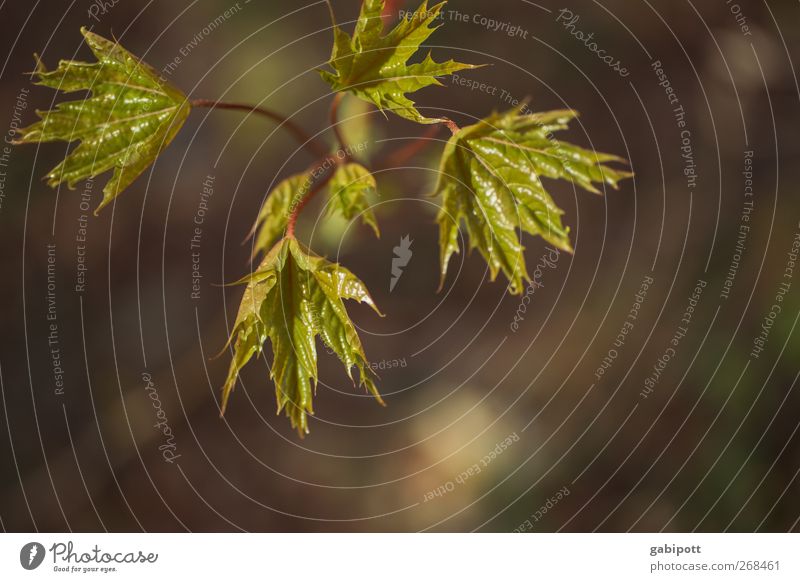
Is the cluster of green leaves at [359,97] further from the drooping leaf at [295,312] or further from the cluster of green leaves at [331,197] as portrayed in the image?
the cluster of green leaves at [331,197]

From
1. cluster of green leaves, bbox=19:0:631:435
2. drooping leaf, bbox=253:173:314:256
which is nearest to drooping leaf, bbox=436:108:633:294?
cluster of green leaves, bbox=19:0:631:435

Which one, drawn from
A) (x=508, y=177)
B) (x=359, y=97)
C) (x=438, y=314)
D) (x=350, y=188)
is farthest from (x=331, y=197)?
(x=438, y=314)

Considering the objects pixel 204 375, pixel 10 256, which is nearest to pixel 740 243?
pixel 204 375

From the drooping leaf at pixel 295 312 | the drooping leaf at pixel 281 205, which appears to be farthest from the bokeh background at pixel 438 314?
the drooping leaf at pixel 295 312

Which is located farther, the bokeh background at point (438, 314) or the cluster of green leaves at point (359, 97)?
the bokeh background at point (438, 314)

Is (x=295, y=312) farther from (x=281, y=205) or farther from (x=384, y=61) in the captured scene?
(x=384, y=61)
